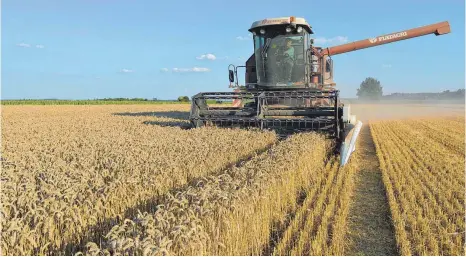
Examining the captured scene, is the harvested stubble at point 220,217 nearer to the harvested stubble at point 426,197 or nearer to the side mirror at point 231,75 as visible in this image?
the harvested stubble at point 426,197

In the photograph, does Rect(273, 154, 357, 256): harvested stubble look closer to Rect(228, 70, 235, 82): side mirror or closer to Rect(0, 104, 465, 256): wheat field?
Rect(0, 104, 465, 256): wheat field

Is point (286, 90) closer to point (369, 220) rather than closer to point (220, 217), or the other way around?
point (369, 220)

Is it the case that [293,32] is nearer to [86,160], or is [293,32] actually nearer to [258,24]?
[258,24]

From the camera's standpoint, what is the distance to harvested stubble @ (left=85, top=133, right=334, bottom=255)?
215 cm

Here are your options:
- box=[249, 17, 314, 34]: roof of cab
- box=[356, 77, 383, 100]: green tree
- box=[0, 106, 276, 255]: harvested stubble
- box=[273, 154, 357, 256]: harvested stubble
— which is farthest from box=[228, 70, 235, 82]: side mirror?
box=[356, 77, 383, 100]: green tree

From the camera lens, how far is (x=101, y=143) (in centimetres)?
660

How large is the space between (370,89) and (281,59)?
256 ft

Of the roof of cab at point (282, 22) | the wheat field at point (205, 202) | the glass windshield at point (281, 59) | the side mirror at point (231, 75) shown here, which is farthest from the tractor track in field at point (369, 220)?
the side mirror at point (231, 75)

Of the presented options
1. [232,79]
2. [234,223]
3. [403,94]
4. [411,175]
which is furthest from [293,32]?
[403,94]

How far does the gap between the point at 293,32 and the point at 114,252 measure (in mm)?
9035

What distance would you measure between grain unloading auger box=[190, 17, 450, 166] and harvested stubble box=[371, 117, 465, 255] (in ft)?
4.61

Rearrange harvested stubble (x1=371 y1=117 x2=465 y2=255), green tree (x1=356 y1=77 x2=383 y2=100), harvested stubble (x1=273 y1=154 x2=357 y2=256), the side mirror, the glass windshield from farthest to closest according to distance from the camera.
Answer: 1. green tree (x1=356 y1=77 x2=383 y2=100)
2. the side mirror
3. the glass windshield
4. harvested stubble (x1=371 y1=117 x2=465 y2=255)
5. harvested stubble (x1=273 y1=154 x2=357 y2=256)

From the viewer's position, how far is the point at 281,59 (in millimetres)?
10258

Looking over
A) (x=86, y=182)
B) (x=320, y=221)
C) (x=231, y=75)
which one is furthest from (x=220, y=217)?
(x=231, y=75)
